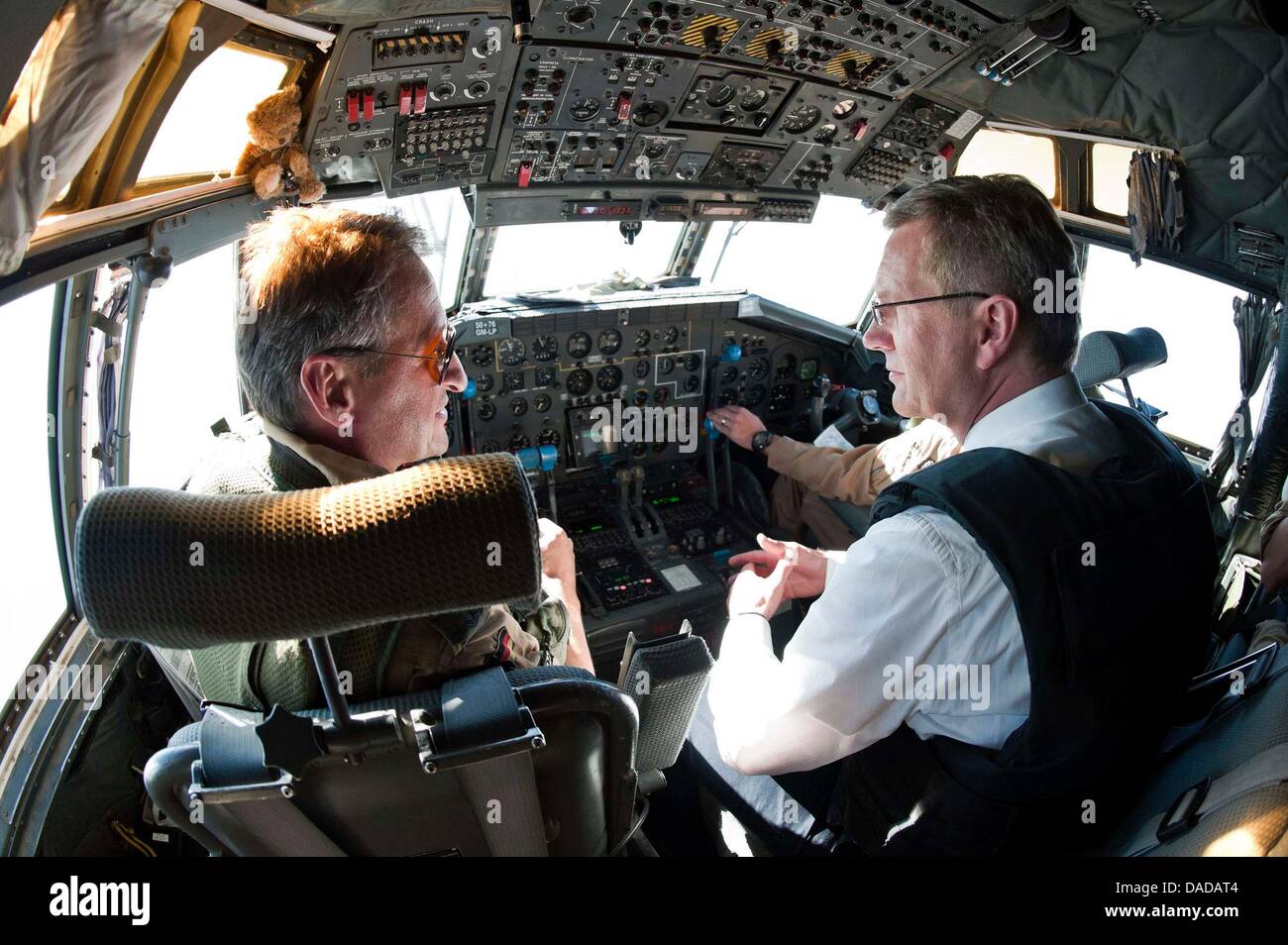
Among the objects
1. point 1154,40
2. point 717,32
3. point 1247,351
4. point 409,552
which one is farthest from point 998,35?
point 409,552

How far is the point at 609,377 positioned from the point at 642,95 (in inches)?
51.9

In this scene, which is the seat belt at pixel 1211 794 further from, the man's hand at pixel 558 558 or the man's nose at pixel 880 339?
the man's hand at pixel 558 558

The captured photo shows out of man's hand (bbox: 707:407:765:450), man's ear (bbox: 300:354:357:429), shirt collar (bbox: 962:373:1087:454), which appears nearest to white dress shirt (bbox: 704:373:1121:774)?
shirt collar (bbox: 962:373:1087:454)

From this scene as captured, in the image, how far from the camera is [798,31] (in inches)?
120

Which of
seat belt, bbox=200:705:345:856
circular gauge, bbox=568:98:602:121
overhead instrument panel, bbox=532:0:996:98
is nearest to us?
seat belt, bbox=200:705:345:856

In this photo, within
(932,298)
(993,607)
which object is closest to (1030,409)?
(932,298)

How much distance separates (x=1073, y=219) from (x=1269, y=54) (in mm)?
1398

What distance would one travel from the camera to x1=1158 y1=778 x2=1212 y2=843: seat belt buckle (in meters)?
1.18

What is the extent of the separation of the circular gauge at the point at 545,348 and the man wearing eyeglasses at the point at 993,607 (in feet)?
7.19

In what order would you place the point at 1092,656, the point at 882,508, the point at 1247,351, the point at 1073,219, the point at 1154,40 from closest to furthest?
the point at 1092,656
the point at 882,508
the point at 1154,40
the point at 1247,351
the point at 1073,219

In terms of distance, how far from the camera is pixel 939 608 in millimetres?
1384

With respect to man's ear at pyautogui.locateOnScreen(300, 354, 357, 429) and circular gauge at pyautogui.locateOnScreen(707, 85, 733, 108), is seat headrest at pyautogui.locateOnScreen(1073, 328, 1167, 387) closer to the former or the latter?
circular gauge at pyautogui.locateOnScreen(707, 85, 733, 108)

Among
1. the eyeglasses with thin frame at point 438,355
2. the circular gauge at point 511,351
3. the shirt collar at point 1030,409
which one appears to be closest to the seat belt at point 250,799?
the eyeglasses with thin frame at point 438,355
